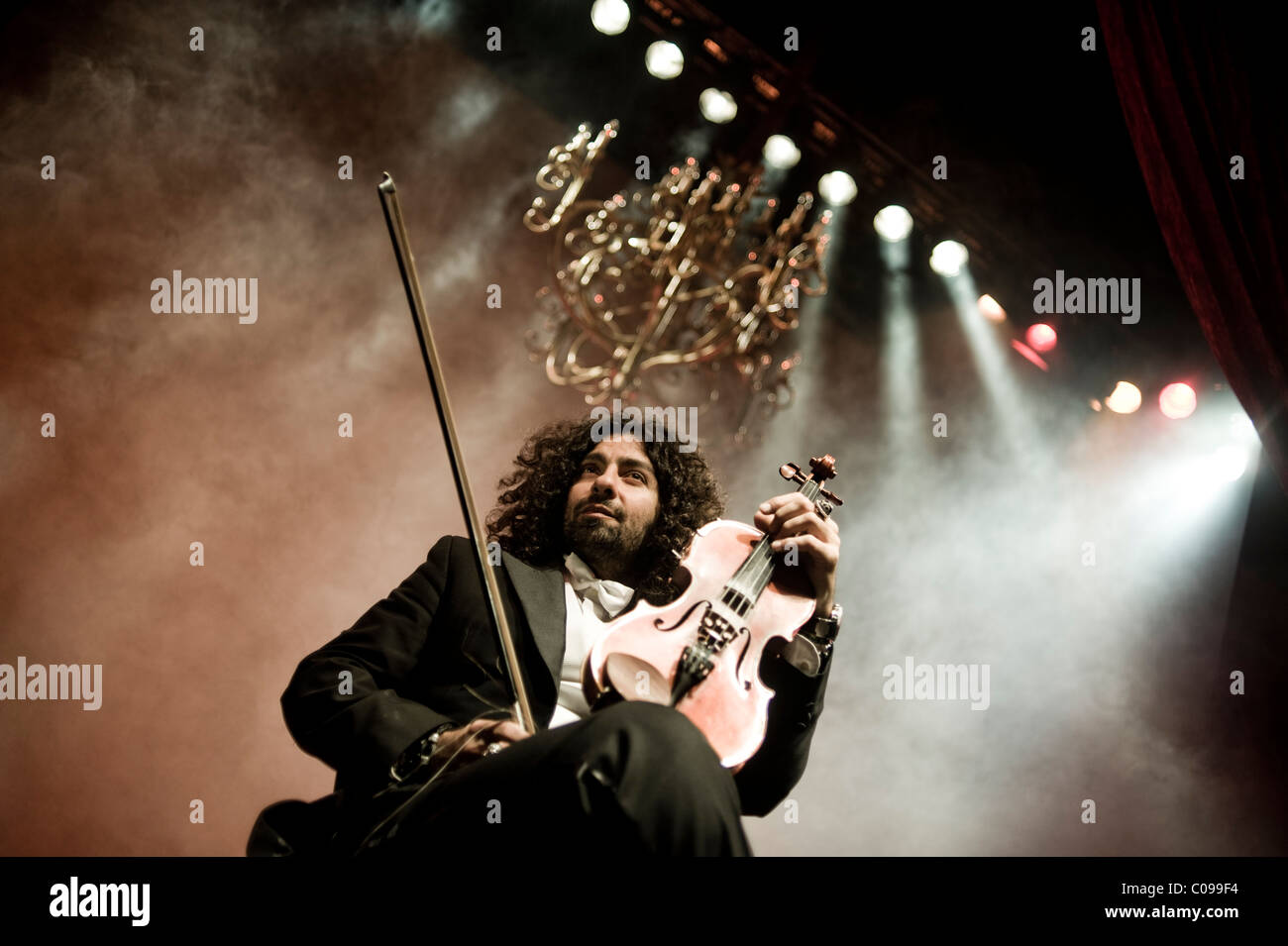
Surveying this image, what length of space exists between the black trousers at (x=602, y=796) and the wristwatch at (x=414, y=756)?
0.69 ft

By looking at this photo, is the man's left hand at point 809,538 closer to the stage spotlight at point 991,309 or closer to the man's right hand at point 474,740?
the man's right hand at point 474,740

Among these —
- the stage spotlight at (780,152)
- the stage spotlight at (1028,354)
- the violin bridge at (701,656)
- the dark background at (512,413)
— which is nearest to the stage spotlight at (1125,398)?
the dark background at (512,413)

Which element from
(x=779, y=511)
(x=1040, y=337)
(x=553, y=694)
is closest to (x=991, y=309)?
(x=1040, y=337)

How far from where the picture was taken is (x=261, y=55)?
3371 millimetres

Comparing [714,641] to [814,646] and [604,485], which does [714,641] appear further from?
[604,485]

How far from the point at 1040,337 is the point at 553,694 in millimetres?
2776

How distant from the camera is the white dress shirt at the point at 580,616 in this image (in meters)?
1.73

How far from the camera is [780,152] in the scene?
3586mm

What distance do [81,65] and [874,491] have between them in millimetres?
3003

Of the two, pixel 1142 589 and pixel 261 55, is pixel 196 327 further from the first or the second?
pixel 1142 589

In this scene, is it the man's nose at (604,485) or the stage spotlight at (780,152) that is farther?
the stage spotlight at (780,152)

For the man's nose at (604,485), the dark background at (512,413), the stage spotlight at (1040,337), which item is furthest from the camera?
the stage spotlight at (1040,337)

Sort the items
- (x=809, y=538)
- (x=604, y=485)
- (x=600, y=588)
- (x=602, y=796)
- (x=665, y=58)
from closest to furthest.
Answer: (x=602, y=796) < (x=809, y=538) < (x=600, y=588) < (x=604, y=485) < (x=665, y=58)

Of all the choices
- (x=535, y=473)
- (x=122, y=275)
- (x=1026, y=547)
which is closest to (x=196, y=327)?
(x=122, y=275)
